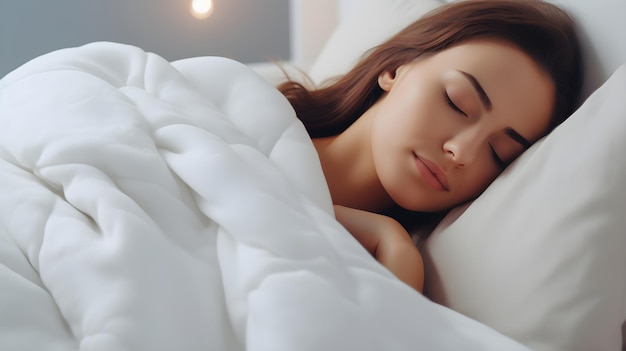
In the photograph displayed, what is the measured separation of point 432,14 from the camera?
1.30 metres

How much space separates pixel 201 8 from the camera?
2.83 metres

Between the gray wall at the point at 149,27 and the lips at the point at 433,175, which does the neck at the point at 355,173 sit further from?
the gray wall at the point at 149,27

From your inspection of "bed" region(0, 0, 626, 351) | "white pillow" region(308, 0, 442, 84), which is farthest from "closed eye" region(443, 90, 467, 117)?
"white pillow" region(308, 0, 442, 84)

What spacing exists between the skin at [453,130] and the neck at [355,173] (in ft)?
0.16

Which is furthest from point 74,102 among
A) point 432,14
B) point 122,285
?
point 432,14

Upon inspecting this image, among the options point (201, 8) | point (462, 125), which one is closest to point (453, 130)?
point (462, 125)

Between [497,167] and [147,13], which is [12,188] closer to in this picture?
[497,167]

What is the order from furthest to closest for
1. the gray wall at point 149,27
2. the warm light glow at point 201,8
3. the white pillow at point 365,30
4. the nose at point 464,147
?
the warm light glow at point 201,8
the gray wall at point 149,27
the white pillow at point 365,30
the nose at point 464,147

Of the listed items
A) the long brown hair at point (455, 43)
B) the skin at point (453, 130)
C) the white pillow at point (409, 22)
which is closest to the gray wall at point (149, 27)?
the white pillow at point (409, 22)

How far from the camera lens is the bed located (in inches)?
22.1

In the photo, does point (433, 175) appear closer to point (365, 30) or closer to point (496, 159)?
point (496, 159)

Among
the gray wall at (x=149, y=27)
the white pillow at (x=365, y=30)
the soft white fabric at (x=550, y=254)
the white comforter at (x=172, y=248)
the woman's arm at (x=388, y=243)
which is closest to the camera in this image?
the white comforter at (x=172, y=248)

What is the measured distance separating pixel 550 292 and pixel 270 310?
0.34m

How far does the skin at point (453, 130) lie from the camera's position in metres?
1.00
